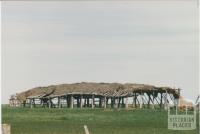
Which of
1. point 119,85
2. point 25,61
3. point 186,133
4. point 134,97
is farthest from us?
point 119,85

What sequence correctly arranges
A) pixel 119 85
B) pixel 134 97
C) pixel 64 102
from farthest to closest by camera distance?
1. pixel 64 102
2. pixel 119 85
3. pixel 134 97

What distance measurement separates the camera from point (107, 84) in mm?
66250

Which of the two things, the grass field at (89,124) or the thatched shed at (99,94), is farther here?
the thatched shed at (99,94)

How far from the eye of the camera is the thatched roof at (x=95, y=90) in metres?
57.7

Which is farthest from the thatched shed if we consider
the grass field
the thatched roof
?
the grass field

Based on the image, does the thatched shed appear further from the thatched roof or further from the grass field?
the grass field

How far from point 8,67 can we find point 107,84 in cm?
4386

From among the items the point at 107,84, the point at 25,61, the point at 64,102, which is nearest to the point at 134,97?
the point at 107,84

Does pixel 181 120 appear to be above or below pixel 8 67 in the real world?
below

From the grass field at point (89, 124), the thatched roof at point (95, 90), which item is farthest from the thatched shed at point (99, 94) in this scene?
the grass field at point (89, 124)

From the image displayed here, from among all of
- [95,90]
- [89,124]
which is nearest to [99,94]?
[95,90]

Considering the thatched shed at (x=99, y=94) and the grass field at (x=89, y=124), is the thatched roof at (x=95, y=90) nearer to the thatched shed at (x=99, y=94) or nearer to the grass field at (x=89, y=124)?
the thatched shed at (x=99, y=94)

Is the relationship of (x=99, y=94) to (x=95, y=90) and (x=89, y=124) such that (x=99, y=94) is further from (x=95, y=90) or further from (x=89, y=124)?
(x=89, y=124)

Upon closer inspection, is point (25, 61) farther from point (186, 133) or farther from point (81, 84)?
point (81, 84)
